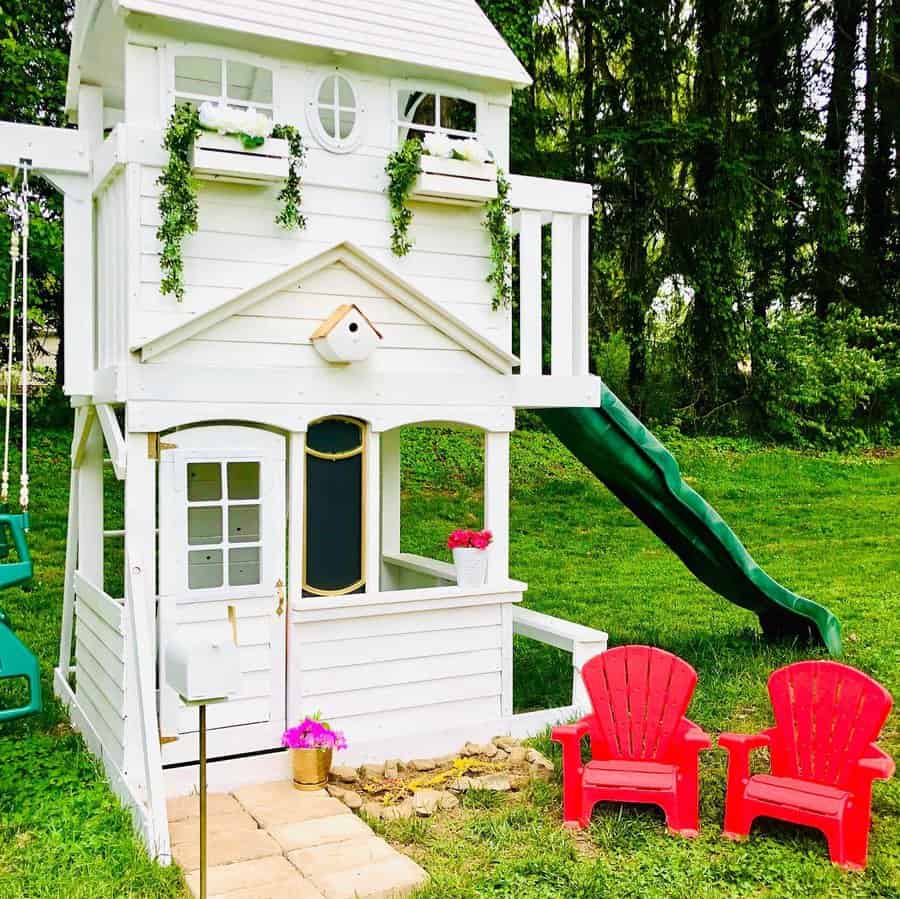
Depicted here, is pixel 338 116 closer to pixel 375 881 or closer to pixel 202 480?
pixel 202 480

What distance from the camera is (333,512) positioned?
594 centimetres

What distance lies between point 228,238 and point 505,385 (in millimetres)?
1829

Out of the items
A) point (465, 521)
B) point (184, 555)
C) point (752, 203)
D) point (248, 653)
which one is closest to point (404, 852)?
point (248, 653)

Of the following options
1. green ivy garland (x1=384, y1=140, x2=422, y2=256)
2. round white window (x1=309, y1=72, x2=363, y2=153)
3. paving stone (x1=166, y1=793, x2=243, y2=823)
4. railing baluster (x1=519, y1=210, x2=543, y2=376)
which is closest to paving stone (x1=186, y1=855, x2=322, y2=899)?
paving stone (x1=166, y1=793, x2=243, y2=823)

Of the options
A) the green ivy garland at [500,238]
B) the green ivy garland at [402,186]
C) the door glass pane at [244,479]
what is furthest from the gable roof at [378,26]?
the door glass pane at [244,479]

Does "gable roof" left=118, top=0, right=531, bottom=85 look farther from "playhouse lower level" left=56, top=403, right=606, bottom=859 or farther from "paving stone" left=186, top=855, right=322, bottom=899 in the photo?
"paving stone" left=186, top=855, right=322, bottom=899

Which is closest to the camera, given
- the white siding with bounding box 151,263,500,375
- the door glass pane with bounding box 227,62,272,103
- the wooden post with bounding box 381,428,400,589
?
the white siding with bounding box 151,263,500,375

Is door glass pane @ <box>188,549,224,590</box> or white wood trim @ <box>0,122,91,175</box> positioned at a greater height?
white wood trim @ <box>0,122,91,175</box>

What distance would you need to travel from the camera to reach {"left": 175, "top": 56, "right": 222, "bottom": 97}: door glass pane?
650 centimetres

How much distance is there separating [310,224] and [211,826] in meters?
3.14

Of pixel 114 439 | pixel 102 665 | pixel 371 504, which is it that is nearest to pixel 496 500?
pixel 371 504

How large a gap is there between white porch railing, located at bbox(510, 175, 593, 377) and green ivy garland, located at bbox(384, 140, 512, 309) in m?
0.09

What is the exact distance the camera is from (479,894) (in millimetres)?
4285

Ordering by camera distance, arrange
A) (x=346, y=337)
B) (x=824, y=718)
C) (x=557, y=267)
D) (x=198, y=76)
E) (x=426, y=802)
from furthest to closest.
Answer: (x=198, y=76) → (x=557, y=267) → (x=346, y=337) → (x=426, y=802) → (x=824, y=718)
